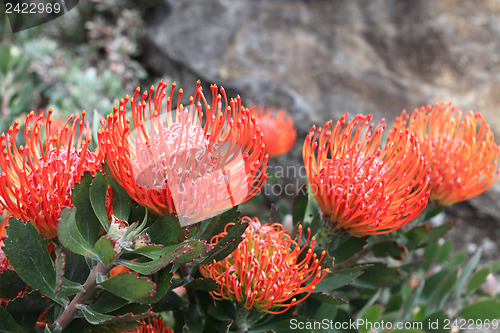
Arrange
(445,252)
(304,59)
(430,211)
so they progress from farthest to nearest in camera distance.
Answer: (304,59), (445,252), (430,211)

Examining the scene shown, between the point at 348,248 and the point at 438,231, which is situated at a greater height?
the point at 348,248

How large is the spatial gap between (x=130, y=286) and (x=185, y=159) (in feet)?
0.59

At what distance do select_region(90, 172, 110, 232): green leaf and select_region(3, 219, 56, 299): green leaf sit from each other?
83 millimetres

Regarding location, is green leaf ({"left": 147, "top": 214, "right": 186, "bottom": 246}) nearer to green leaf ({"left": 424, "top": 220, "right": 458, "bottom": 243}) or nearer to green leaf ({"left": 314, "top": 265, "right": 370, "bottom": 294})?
green leaf ({"left": 314, "top": 265, "right": 370, "bottom": 294})

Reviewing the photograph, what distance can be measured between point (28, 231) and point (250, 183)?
301 mm

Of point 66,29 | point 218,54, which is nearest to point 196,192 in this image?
point 218,54

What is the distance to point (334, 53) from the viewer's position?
2.50 meters

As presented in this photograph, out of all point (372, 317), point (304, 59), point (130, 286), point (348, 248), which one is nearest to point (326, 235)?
point (348, 248)

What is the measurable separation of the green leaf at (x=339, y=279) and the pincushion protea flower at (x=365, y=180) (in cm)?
6

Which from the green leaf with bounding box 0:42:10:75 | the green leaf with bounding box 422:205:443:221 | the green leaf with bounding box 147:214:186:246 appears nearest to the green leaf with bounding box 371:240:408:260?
the green leaf with bounding box 422:205:443:221

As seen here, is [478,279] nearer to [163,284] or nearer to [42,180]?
[163,284]

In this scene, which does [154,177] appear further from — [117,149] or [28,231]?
[28,231]

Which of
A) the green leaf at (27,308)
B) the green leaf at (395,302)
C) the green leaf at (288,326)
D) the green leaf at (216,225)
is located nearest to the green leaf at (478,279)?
the green leaf at (395,302)

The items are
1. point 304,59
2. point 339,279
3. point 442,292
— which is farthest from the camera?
point 304,59
